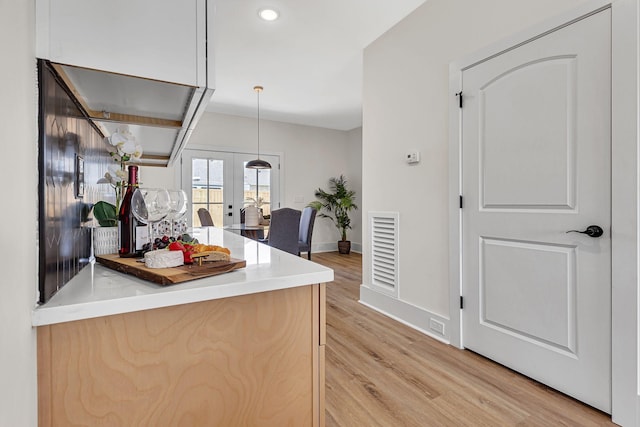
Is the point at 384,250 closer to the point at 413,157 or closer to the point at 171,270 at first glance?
the point at 413,157

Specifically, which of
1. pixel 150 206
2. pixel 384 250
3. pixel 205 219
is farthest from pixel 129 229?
pixel 205 219

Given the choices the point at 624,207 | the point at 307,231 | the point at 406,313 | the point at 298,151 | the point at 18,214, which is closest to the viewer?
the point at 18,214

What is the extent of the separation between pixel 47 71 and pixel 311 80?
367 centimetres

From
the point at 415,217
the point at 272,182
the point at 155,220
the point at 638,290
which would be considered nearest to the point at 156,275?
the point at 155,220

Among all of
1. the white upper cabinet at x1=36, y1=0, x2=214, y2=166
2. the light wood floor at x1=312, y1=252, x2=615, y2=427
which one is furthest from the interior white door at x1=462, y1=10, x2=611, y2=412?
the white upper cabinet at x1=36, y1=0, x2=214, y2=166

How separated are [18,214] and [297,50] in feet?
10.5

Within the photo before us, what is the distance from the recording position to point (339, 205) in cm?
645

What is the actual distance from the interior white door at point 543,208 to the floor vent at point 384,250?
702 mm

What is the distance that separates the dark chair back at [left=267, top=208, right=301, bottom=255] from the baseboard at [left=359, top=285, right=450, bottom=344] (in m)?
1.03

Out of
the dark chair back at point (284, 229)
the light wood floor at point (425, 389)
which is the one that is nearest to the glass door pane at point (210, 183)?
the dark chair back at point (284, 229)

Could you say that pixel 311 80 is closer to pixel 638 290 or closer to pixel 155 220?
pixel 155 220

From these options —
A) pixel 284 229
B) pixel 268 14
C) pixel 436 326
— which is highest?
pixel 268 14

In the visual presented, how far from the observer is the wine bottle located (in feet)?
3.50

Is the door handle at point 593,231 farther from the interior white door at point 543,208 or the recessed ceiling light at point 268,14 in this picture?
the recessed ceiling light at point 268,14
